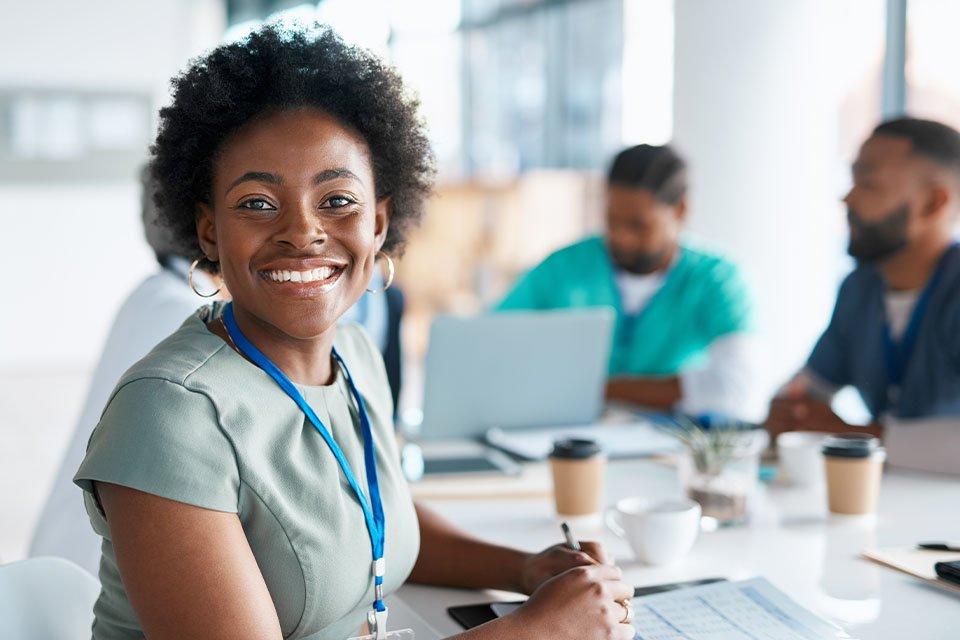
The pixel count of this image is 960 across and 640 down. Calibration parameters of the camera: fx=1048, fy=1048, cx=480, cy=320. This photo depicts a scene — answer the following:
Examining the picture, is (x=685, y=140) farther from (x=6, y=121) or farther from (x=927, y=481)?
(x=6, y=121)

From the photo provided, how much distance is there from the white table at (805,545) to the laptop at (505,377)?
283 millimetres

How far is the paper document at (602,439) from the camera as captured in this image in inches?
85.5

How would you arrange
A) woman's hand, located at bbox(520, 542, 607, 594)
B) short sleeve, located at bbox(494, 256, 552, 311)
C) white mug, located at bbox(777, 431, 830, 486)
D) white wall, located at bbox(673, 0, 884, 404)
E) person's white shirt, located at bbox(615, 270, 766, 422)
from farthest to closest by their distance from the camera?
white wall, located at bbox(673, 0, 884, 404)
short sleeve, located at bbox(494, 256, 552, 311)
person's white shirt, located at bbox(615, 270, 766, 422)
white mug, located at bbox(777, 431, 830, 486)
woman's hand, located at bbox(520, 542, 607, 594)

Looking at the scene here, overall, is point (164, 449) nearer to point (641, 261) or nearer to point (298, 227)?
point (298, 227)

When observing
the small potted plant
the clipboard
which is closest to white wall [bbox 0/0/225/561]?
the small potted plant

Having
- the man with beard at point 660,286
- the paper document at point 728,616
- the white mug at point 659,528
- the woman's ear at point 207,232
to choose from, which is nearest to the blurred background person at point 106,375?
the woman's ear at point 207,232

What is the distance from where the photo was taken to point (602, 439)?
7.43 ft

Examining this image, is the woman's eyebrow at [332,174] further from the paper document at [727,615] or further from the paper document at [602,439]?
the paper document at [602,439]

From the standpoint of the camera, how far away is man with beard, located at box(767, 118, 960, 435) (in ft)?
7.31

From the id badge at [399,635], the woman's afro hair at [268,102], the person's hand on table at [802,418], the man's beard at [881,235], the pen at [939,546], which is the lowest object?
the id badge at [399,635]

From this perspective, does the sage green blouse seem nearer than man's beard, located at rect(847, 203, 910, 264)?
Yes

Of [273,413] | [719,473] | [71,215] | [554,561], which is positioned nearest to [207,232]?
[273,413]

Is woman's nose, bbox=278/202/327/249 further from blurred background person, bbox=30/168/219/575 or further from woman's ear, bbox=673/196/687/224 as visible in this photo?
woman's ear, bbox=673/196/687/224

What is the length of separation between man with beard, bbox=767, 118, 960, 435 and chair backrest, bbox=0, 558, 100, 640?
1532 mm
